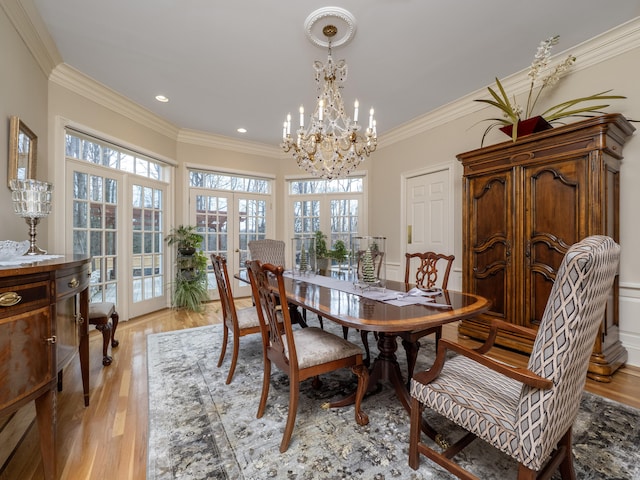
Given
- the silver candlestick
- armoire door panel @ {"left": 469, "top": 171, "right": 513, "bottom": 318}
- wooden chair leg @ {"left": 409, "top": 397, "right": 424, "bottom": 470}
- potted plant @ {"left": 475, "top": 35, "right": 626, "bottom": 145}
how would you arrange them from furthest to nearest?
1. armoire door panel @ {"left": 469, "top": 171, "right": 513, "bottom": 318}
2. potted plant @ {"left": 475, "top": 35, "right": 626, "bottom": 145}
3. the silver candlestick
4. wooden chair leg @ {"left": 409, "top": 397, "right": 424, "bottom": 470}

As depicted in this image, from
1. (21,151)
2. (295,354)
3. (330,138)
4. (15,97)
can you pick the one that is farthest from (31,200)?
(330,138)

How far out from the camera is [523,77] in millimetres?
2984

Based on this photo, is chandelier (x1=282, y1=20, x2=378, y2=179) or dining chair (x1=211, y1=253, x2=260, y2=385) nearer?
dining chair (x1=211, y1=253, x2=260, y2=385)

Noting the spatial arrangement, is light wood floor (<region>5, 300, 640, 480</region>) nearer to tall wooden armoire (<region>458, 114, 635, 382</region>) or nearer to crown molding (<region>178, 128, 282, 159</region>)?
tall wooden armoire (<region>458, 114, 635, 382</region>)

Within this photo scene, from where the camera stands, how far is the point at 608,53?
2490 millimetres

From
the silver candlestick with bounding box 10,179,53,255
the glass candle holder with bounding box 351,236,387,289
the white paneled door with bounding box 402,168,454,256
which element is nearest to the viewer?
the silver candlestick with bounding box 10,179,53,255

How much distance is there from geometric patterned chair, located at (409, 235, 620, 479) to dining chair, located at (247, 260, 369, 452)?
519mm

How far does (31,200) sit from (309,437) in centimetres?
201

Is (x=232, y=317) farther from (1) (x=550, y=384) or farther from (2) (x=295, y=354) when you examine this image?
(1) (x=550, y=384)

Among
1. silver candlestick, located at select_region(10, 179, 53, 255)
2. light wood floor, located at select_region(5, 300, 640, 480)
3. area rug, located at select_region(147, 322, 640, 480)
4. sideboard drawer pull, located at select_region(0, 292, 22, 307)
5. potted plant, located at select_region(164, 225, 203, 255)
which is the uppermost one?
silver candlestick, located at select_region(10, 179, 53, 255)

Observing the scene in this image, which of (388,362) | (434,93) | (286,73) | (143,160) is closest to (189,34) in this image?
(286,73)

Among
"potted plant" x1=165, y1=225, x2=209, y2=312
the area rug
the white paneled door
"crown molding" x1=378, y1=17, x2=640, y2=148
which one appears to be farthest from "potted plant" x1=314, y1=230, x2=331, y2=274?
the area rug

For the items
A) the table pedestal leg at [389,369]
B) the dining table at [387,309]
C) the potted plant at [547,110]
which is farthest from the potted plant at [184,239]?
the potted plant at [547,110]

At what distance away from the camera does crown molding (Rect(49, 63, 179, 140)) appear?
2904 mm
